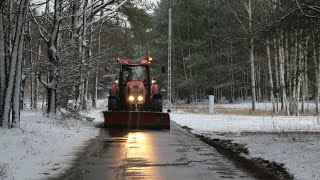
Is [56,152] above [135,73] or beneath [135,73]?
beneath

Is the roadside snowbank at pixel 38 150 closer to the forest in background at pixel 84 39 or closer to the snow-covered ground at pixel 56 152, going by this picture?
the snow-covered ground at pixel 56 152

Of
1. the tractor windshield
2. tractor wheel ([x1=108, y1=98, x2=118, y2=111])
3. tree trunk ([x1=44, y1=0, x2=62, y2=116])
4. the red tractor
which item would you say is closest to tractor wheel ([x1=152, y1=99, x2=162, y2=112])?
the red tractor

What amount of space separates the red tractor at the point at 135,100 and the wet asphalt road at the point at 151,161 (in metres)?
4.21

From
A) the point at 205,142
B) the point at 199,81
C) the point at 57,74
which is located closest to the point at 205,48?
the point at 199,81

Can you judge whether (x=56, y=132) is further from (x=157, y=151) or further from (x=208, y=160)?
(x=208, y=160)

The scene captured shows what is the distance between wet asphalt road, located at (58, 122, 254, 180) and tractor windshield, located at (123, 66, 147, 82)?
7.02 meters

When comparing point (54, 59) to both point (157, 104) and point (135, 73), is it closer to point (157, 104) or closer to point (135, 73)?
point (135, 73)

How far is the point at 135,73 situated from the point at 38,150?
34.1 ft

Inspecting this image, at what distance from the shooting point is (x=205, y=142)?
12875 millimetres

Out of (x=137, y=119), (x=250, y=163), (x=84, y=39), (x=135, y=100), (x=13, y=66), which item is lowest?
(x=250, y=163)

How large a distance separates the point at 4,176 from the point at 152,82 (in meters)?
13.3

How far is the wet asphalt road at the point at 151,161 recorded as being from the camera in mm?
7414

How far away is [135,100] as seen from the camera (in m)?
18.9

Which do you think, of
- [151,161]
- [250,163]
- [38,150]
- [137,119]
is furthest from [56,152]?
[137,119]
